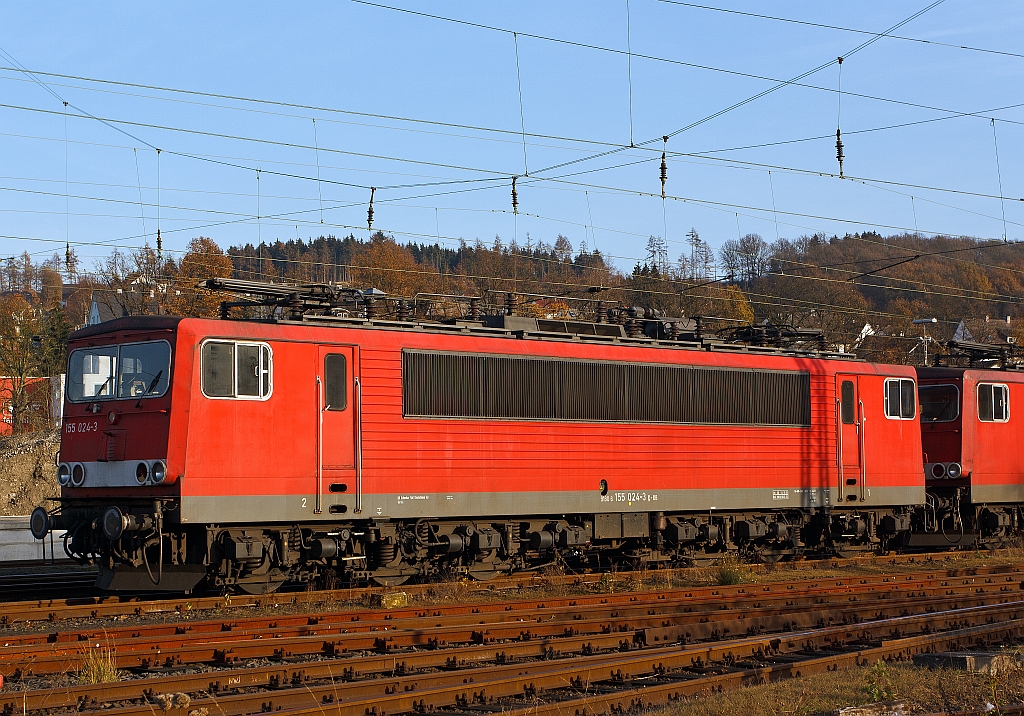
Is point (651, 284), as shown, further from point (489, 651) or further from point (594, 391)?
point (489, 651)

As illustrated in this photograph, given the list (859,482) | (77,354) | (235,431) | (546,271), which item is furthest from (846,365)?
(546,271)

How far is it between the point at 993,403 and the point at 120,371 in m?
20.5

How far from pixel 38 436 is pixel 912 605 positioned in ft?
136

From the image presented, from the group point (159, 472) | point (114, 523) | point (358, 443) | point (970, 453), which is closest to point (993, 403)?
point (970, 453)

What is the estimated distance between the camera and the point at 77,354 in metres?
16.4

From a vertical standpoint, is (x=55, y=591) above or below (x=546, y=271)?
below

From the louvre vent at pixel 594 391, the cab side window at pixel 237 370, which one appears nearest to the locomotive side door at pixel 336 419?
the cab side window at pixel 237 370

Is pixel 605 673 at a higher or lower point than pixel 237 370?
lower

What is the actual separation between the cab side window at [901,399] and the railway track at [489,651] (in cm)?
812

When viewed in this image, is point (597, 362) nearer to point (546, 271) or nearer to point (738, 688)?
point (738, 688)

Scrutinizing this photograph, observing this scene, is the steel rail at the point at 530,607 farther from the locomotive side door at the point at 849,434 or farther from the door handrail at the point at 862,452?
the door handrail at the point at 862,452

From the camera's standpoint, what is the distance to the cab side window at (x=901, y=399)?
2397 cm

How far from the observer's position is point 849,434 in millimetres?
23062

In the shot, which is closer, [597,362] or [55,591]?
[55,591]
